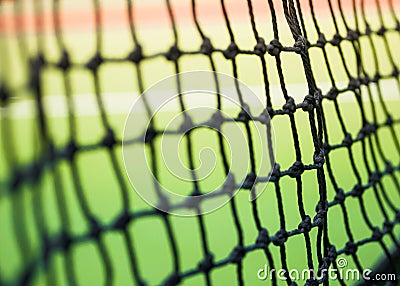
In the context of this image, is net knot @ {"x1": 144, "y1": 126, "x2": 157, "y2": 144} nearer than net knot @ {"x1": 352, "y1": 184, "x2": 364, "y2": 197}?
Yes

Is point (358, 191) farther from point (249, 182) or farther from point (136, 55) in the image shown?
point (136, 55)

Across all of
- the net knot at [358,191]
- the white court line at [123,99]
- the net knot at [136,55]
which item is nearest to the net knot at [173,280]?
the net knot at [136,55]

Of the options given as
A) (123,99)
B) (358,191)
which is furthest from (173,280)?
(123,99)

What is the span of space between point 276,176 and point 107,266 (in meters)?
0.28

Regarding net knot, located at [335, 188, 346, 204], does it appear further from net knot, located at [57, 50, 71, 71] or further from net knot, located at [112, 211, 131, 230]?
net knot, located at [57, 50, 71, 71]

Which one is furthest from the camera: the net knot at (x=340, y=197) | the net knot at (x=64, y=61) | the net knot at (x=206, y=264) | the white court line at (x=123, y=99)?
the white court line at (x=123, y=99)

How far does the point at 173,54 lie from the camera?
0.70 metres

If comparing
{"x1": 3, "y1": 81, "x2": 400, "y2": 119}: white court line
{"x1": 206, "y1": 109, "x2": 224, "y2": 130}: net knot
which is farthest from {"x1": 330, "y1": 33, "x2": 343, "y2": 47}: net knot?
{"x1": 3, "y1": 81, "x2": 400, "y2": 119}: white court line

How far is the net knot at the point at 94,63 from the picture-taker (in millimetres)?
606

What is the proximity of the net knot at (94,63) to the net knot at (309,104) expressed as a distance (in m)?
0.29

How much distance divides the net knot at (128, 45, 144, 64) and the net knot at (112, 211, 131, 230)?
17 cm

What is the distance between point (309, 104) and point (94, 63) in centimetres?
31

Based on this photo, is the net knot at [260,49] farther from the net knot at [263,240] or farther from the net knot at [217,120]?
the net knot at [263,240]

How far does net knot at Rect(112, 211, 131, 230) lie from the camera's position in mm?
608
